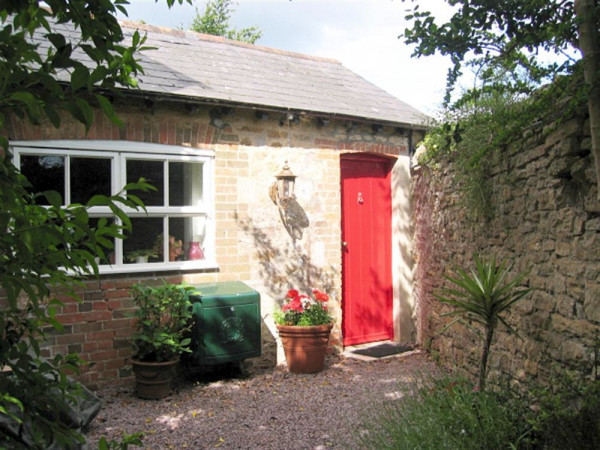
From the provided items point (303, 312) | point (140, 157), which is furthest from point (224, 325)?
point (140, 157)

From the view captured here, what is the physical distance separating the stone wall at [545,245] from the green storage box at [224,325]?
2.35m

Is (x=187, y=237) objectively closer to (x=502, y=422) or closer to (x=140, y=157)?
(x=140, y=157)

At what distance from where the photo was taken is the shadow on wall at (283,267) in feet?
21.0

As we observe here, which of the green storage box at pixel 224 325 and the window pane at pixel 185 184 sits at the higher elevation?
the window pane at pixel 185 184

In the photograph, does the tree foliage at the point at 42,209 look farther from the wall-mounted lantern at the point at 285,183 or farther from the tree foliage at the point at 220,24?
the tree foliage at the point at 220,24

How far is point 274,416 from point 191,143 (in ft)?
10.6

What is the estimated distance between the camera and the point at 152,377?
5.18 m

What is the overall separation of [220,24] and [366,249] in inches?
Result: 812

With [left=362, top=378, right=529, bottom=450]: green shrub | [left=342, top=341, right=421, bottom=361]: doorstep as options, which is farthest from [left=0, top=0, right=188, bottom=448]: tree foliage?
[left=342, top=341, right=421, bottom=361]: doorstep

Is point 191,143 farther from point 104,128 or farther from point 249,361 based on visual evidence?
point 249,361

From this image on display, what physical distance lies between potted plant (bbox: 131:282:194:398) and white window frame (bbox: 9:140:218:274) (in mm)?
429

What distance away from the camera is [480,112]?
5105mm

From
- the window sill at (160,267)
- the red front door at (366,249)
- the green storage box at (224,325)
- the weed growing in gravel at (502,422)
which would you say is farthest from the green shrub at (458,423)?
the red front door at (366,249)

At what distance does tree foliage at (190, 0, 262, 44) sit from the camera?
24250 millimetres
